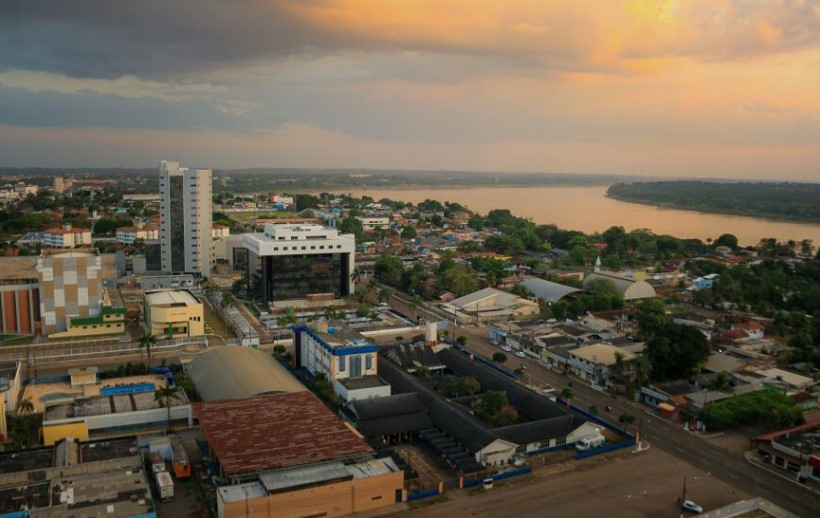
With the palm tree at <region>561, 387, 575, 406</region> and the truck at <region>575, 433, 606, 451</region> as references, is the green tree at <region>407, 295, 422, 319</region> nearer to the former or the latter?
the palm tree at <region>561, 387, 575, 406</region>

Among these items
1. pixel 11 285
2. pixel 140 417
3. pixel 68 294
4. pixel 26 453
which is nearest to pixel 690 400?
pixel 140 417

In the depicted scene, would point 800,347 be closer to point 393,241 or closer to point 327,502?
point 327,502

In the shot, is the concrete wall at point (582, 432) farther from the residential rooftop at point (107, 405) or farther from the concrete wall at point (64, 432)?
the concrete wall at point (64, 432)

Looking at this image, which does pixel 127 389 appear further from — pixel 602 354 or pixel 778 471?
pixel 778 471

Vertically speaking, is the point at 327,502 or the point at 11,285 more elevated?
the point at 11,285

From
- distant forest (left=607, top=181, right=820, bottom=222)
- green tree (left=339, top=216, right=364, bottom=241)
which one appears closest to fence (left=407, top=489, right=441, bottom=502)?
green tree (left=339, top=216, right=364, bottom=241)

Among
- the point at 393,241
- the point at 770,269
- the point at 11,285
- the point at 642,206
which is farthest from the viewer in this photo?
the point at 642,206

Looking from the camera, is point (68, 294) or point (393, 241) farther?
point (393, 241)
